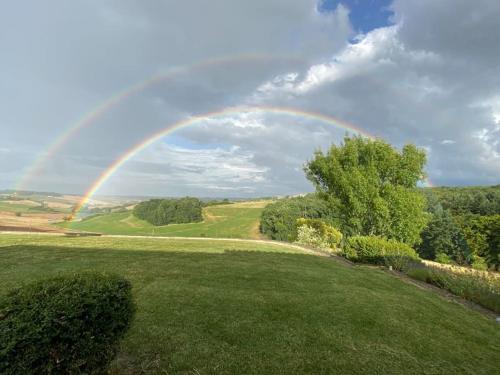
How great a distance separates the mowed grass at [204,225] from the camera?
198 ft

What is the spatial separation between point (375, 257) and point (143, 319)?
12288 mm

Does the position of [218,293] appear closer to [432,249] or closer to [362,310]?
[362,310]

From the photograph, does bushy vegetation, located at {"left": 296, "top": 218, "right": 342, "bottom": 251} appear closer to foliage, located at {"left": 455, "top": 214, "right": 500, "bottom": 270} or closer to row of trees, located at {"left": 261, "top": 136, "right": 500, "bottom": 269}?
row of trees, located at {"left": 261, "top": 136, "right": 500, "bottom": 269}

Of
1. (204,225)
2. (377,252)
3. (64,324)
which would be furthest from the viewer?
(204,225)

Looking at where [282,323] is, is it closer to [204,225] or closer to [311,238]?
[311,238]

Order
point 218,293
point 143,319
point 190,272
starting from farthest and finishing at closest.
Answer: point 190,272 < point 218,293 < point 143,319

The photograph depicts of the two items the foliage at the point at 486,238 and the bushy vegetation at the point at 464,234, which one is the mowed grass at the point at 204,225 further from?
the foliage at the point at 486,238

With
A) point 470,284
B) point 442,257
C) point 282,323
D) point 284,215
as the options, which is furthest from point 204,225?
point 282,323

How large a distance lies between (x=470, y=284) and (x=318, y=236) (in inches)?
505

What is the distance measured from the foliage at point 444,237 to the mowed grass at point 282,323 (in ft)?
159

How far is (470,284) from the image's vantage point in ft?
31.7

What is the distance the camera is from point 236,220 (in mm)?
72688

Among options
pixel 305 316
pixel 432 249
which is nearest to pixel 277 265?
pixel 305 316

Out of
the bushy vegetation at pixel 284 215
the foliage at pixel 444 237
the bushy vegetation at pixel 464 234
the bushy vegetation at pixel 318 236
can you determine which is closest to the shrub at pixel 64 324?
the bushy vegetation at pixel 318 236
